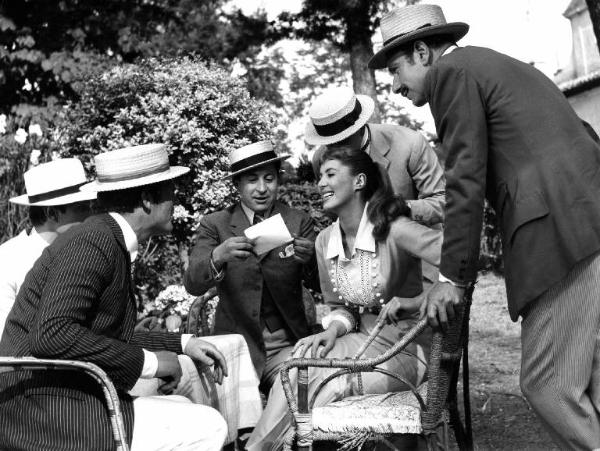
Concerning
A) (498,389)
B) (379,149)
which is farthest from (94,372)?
(498,389)

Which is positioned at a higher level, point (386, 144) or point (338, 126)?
point (338, 126)

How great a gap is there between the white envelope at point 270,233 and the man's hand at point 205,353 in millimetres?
650

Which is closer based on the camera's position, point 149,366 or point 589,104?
point 149,366

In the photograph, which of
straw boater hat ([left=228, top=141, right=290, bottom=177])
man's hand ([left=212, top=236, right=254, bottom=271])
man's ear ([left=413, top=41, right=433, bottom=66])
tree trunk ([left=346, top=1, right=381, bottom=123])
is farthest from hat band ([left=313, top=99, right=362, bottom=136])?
tree trunk ([left=346, top=1, right=381, bottom=123])

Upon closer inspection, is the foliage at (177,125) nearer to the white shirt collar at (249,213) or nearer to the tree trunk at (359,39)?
the tree trunk at (359,39)

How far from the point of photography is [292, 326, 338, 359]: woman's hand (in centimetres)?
362

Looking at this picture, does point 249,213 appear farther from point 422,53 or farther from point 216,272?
point 422,53

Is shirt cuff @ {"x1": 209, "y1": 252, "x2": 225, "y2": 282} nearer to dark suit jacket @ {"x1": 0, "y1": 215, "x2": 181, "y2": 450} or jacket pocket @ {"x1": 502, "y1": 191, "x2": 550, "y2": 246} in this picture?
dark suit jacket @ {"x1": 0, "y1": 215, "x2": 181, "y2": 450}

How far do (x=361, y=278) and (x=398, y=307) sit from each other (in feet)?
Result: 1.17

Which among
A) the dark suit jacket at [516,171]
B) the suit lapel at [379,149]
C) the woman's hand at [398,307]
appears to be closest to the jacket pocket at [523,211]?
the dark suit jacket at [516,171]

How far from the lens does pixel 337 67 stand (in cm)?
2728

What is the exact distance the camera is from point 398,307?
347 cm

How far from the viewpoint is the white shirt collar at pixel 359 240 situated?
12.4 ft

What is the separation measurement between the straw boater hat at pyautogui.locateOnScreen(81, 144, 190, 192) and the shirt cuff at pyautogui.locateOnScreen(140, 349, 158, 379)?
630 millimetres
